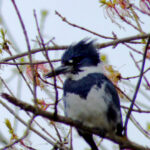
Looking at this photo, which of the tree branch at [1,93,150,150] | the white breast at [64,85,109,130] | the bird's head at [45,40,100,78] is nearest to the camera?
the tree branch at [1,93,150,150]

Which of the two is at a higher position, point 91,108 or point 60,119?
point 91,108

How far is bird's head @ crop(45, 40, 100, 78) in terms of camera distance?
3729mm

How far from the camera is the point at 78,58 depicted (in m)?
3.88

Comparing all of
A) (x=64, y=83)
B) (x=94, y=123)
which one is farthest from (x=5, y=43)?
(x=94, y=123)

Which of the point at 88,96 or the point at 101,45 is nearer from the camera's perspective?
the point at 88,96

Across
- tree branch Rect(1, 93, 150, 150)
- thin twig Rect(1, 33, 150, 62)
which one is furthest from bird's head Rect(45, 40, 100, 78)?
tree branch Rect(1, 93, 150, 150)

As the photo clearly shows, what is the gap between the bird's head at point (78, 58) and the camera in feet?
12.2

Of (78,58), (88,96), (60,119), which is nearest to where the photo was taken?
(60,119)

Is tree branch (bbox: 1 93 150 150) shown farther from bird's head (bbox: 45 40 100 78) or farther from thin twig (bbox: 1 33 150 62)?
thin twig (bbox: 1 33 150 62)

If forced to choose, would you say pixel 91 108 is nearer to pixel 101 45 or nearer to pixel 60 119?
pixel 60 119

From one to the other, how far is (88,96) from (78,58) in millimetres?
667

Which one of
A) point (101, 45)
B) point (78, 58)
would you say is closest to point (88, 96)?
point (78, 58)

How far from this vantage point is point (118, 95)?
3822 mm

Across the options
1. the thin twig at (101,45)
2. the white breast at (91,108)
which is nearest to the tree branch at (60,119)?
the white breast at (91,108)
